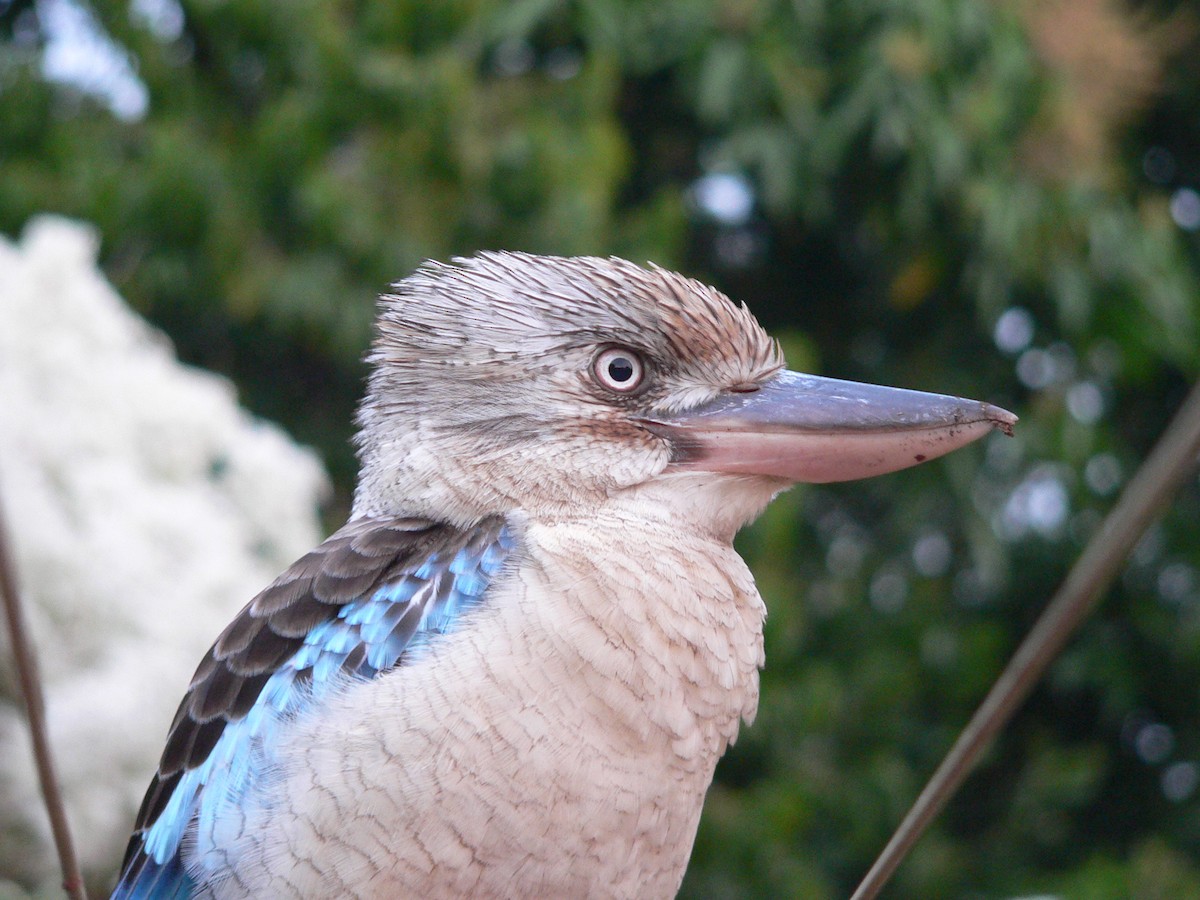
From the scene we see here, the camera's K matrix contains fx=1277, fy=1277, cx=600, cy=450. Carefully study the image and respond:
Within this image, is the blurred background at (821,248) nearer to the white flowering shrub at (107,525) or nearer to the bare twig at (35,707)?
the white flowering shrub at (107,525)

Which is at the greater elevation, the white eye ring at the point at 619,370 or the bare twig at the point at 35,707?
the white eye ring at the point at 619,370

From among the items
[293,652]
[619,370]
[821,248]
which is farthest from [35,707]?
[821,248]

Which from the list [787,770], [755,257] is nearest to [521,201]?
[755,257]

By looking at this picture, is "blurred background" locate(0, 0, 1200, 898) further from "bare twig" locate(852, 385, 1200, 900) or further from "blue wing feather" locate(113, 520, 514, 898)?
"bare twig" locate(852, 385, 1200, 900)

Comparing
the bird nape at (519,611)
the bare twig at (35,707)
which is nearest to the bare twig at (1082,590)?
the bird nape at (519,611)

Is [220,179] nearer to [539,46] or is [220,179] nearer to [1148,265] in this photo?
[539,46]

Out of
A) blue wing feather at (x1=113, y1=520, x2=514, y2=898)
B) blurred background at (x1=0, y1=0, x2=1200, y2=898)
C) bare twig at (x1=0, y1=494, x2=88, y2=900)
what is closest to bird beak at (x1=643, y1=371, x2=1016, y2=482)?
blue wing feather at (x1=113, y1=520, x2=514, y2=898)

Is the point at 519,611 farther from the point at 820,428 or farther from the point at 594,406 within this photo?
the point at 820,428
